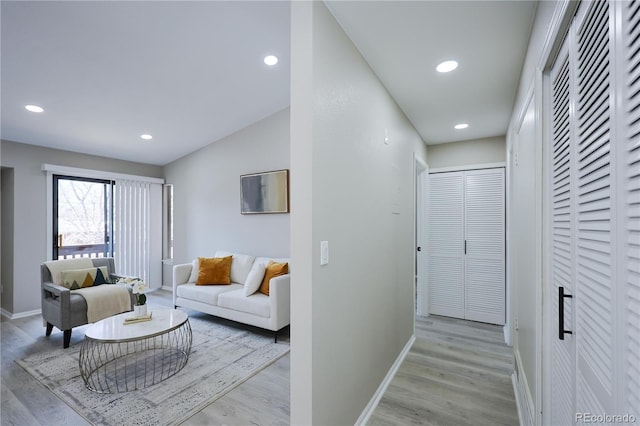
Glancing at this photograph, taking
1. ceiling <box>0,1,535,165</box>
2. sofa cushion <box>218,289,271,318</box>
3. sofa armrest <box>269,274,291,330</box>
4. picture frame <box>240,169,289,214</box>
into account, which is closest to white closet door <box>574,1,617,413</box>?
ceiling <box>0,1,535,165</box>

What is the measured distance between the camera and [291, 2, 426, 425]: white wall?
1413mm

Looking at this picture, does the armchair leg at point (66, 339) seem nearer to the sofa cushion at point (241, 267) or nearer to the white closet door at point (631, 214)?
the sofa cushion at point (241, 267)

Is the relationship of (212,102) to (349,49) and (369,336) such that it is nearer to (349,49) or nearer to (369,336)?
(349,49)

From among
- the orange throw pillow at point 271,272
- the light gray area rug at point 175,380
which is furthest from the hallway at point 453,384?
the orange throw pillow at point 271,272

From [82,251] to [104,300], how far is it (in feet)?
6.64

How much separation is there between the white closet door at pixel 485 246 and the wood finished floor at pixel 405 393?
61 centimetres

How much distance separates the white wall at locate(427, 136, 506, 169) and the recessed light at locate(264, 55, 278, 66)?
249 centimetres

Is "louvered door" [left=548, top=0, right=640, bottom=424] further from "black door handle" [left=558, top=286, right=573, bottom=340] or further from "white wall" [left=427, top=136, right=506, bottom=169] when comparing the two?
"white wall" [left=427, top=136, right=506, bottom=169]

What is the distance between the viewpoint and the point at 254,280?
3629 millimetres

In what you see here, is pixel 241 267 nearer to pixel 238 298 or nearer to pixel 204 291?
pixel 204 291

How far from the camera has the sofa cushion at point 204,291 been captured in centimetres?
376

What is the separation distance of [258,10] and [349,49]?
3.20ft

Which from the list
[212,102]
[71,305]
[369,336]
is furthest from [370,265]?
[71,305]

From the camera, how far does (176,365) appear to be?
2.72 metres
